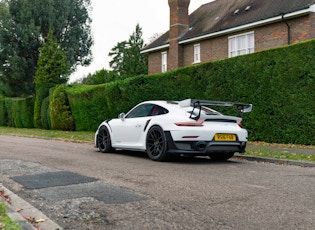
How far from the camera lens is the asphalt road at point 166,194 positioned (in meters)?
3.78

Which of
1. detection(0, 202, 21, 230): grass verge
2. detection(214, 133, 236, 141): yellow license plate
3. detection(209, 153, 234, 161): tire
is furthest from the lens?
detection(209, 153, 234, 161): tire

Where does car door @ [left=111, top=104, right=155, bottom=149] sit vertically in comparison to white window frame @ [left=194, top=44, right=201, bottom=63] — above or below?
below

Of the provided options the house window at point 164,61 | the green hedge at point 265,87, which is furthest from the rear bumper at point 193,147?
the house window at point 164,61

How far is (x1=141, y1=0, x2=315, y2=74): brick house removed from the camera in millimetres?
20844

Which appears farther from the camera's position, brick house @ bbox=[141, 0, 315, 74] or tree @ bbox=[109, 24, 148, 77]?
tree @ bbox=[109, 24, 148, 77]

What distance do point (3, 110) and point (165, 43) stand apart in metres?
16.2

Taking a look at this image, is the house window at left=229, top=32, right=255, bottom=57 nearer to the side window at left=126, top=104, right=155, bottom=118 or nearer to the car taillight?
the side window at left=126, top=104, right=155, bottom=118

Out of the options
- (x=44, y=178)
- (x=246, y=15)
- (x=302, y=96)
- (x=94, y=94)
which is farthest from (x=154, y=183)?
(x=246, y=15)

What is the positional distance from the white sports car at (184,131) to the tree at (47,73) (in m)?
20.0

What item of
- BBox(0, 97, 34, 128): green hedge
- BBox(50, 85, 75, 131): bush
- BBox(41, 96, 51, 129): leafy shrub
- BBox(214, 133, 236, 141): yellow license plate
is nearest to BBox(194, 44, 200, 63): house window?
BBox(50, 85, 75, 131): bush

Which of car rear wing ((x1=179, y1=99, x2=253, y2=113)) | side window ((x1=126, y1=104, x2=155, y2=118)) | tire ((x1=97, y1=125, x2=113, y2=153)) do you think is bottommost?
tire ((x1=97, y1=125, x2=113, y2=153))

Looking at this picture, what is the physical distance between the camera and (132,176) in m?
6.40

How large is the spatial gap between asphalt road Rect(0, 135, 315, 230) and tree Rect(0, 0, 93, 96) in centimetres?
3421

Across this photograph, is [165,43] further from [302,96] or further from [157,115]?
A: [157,115]
